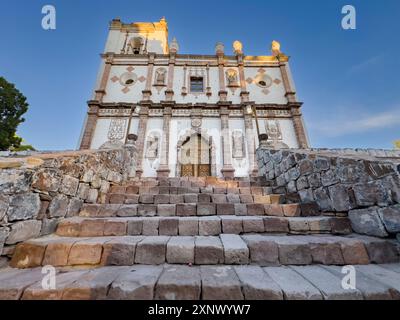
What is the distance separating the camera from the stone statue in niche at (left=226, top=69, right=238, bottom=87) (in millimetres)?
12348

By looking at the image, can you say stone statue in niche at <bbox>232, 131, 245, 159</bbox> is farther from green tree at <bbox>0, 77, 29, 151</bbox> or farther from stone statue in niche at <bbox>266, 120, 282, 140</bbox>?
green tree at <bbox>0, 77, 29, 151</bbox>

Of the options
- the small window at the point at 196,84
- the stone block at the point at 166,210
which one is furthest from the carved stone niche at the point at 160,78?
the stone block at the point at 166,210

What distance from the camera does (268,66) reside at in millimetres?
13203

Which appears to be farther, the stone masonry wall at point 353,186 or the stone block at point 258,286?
the stone masonry wall at point 353,186

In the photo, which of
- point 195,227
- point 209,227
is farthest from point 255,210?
point 195,227

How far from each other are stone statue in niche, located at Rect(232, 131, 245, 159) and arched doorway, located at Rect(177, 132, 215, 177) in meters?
1.39

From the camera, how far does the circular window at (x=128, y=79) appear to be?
12277mm

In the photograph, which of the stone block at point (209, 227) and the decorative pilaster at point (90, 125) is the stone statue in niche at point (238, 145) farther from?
the decorative pilaster at point (90, 125)

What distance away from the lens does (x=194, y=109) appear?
11.3 meters

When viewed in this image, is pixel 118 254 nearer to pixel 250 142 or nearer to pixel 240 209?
pixel 240 209

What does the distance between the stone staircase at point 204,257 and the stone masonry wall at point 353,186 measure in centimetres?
19
